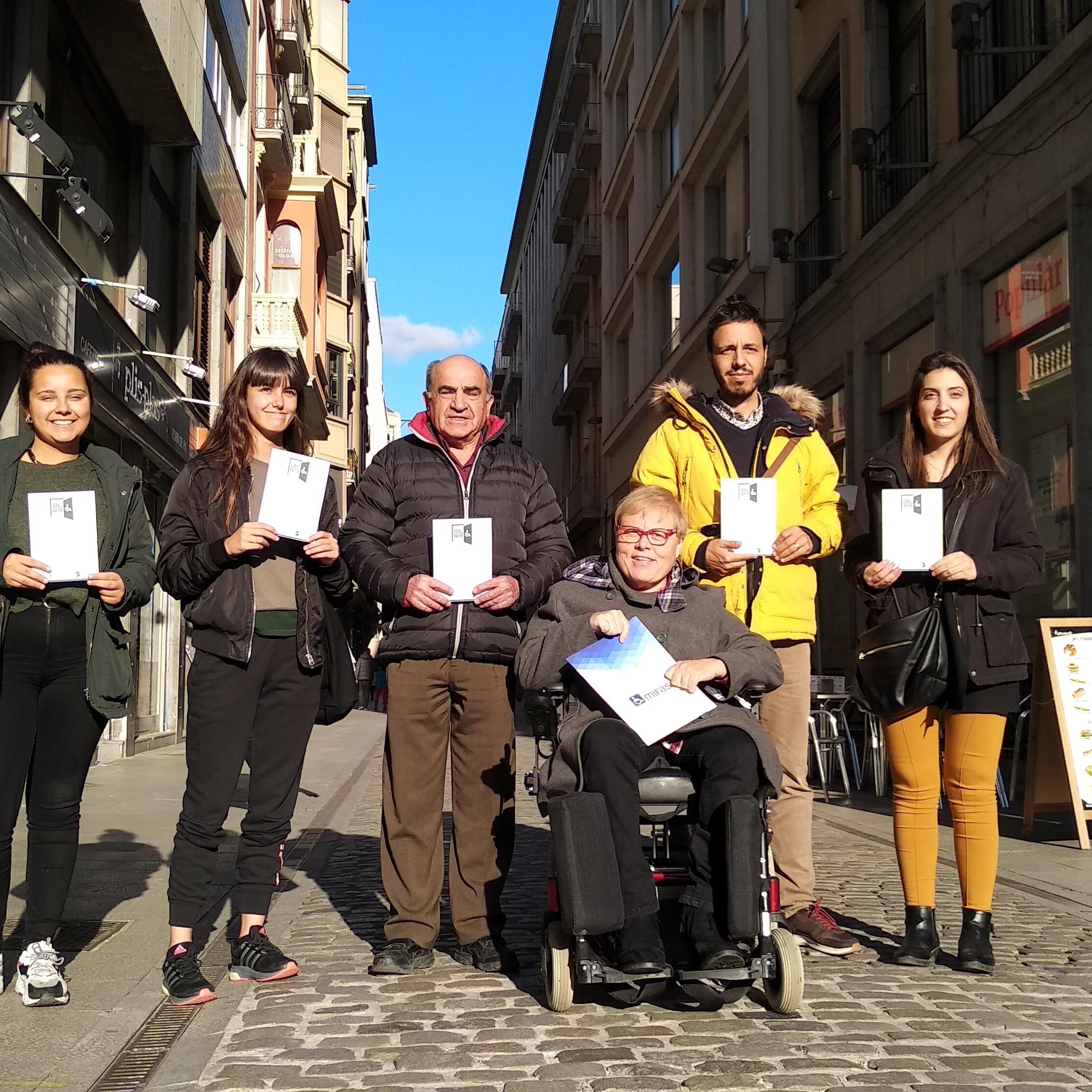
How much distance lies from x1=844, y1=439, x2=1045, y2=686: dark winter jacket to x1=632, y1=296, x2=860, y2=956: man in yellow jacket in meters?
0.17

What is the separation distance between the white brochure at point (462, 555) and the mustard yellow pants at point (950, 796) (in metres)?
1.65

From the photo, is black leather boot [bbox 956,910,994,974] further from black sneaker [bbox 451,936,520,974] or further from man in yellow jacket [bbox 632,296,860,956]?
black sneaker [bbox 451,936,520,974]

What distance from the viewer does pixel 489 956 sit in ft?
16.8

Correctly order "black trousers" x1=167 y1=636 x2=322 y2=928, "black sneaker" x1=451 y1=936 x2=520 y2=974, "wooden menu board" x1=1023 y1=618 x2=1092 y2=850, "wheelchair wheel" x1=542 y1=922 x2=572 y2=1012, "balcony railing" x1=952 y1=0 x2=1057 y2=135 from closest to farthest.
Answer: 1. "wheelchair wheel" x1=542 y1=922 x2=572 y2=1012
2. "black trousers" x1=167 y1=636 x2=322 y2=928
3. "black sneaker" x1=451 y1=936 x2=520 y2=974
4. "wooden menu board" x1=1023 y1=618 x2=1092 y2=850
5. "balcony railing" x1=952 y1=0 x2=1057 y2=135

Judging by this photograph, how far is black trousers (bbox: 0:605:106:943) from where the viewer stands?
4641 millimetres

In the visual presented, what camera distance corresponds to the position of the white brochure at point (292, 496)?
4.86 metres

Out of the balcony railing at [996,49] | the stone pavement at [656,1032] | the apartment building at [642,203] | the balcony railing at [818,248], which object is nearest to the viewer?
the stone pavement at [656,1032]

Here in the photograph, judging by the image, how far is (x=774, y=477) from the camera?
5.50 m

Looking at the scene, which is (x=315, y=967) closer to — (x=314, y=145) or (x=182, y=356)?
(x=182, y=356)

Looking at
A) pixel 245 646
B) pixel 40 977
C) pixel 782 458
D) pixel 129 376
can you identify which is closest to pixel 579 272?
pixel 129 376

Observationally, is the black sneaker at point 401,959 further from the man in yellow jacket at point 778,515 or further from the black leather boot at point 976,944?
the black leather boot at point 976,944

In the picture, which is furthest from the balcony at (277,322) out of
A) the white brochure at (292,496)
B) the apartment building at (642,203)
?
the white brochure at (292,496)

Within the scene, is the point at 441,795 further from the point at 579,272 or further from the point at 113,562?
the point at 579,272

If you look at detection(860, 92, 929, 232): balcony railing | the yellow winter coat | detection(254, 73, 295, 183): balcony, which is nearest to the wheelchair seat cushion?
the yellow winter coat
